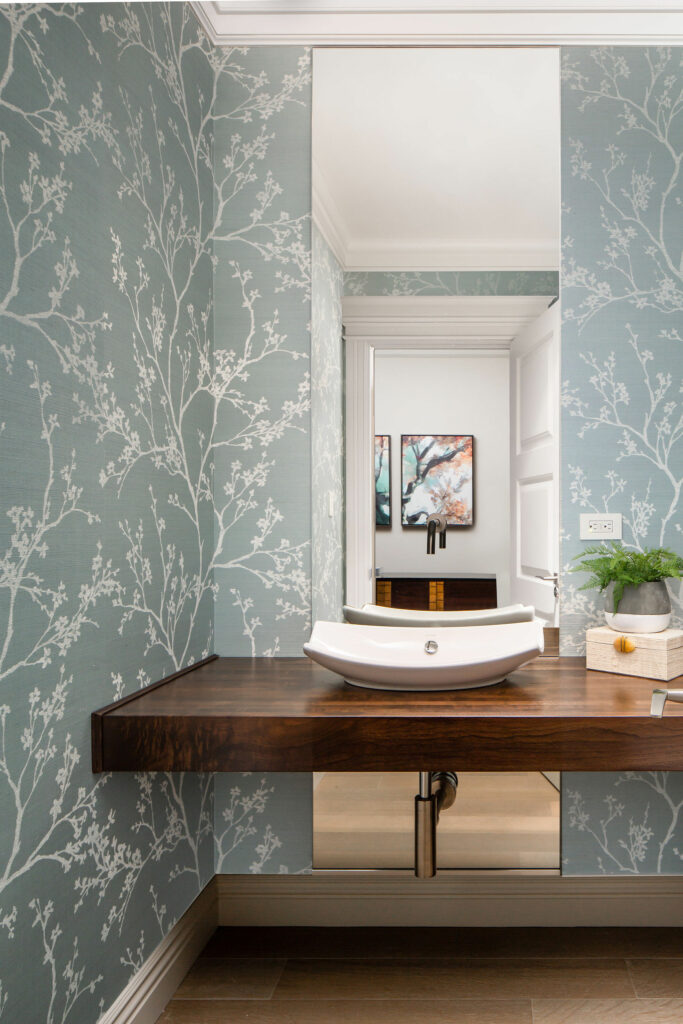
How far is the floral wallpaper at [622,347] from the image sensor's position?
2.15m

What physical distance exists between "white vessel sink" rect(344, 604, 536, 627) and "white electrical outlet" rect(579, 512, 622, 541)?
0.29 m

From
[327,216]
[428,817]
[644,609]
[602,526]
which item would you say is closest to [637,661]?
[644,609]

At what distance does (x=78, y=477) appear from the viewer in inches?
56.5

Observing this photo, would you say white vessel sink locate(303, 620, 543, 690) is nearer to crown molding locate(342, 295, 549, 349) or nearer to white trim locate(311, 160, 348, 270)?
crown molding locate(342, 295, 549, 349)

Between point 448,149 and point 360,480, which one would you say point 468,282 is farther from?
point 360,480

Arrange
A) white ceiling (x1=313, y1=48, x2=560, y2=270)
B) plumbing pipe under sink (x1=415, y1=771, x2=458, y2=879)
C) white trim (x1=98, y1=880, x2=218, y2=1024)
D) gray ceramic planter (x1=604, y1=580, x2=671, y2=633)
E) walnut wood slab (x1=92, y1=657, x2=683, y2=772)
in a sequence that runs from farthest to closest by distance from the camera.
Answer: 1. white ceiling (x1=313, y1=48, x2=560, y2=270)
2. gray ceramic planter (x1=604, y1=580, x2=671, y2=633)
3. plumbing pipe under sink (x1=415, y1=771, x2=458, y2=879)
4. white trim (x1=98, y1=880, x2=218, y2=1024)
5. walnut wood slab (x1=92, y1=657, x2=683, y2=772)

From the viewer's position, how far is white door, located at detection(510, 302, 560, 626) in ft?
6.88

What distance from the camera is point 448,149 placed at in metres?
2.16

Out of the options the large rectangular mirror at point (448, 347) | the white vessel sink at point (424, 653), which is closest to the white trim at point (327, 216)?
the large rectangular mirror at point (448, 347)

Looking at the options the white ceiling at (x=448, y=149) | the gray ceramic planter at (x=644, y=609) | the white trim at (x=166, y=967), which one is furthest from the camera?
the white ceiling at (x=448, y=149)

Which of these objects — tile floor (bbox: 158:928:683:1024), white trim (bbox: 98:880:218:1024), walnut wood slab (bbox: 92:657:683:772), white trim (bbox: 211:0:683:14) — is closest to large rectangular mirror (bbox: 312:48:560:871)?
white trim (bbox: 211:0:683:14)

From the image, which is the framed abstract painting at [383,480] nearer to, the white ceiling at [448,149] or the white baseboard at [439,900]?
the white ceiling at [448,149]

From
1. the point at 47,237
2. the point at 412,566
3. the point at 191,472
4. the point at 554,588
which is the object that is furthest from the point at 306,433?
the point at 47,237

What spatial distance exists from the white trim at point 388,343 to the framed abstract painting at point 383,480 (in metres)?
0.02
